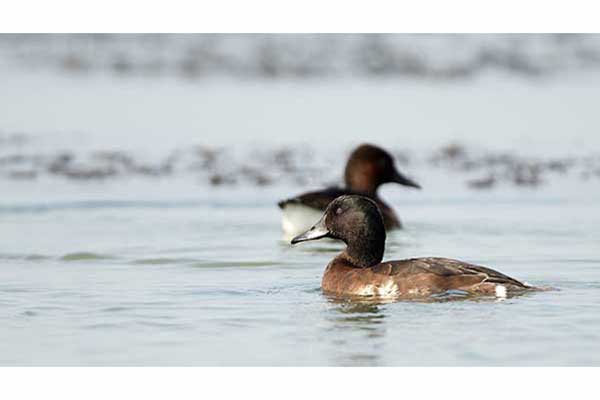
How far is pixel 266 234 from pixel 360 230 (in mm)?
3183

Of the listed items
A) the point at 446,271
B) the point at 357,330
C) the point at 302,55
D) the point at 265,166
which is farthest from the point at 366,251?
the point at 302,55

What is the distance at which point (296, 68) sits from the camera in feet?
71.2

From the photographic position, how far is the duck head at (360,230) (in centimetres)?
954

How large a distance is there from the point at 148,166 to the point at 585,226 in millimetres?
5723

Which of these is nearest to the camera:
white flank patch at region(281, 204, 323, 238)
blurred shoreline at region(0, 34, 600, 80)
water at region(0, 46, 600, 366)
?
water at region(0, 46, 600, 366)

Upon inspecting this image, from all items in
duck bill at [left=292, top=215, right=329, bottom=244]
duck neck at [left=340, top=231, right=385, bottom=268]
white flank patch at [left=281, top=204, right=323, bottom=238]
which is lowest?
duck neck at [left=340, top=231, right=385, bottom=268]

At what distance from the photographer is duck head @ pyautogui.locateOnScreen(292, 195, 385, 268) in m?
9.54

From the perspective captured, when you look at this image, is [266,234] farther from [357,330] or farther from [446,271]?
[357,330]

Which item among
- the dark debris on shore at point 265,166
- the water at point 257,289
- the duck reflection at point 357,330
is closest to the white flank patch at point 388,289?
the duck reflection at point 357,330

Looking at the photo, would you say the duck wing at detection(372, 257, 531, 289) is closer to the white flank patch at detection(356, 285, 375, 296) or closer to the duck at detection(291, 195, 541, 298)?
the duck at detection(291, 195, 541, 298)

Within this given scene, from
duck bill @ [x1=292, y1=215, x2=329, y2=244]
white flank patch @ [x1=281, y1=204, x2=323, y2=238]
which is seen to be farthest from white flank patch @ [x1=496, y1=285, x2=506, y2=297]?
white flank patch @ [x1=281, y1=204, x2=323, y2=238]

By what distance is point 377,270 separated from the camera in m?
9.19

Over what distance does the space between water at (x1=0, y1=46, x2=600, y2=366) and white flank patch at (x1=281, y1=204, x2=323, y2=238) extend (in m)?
0.13

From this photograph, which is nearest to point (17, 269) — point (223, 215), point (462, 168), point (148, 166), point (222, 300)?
point (222, 300)
